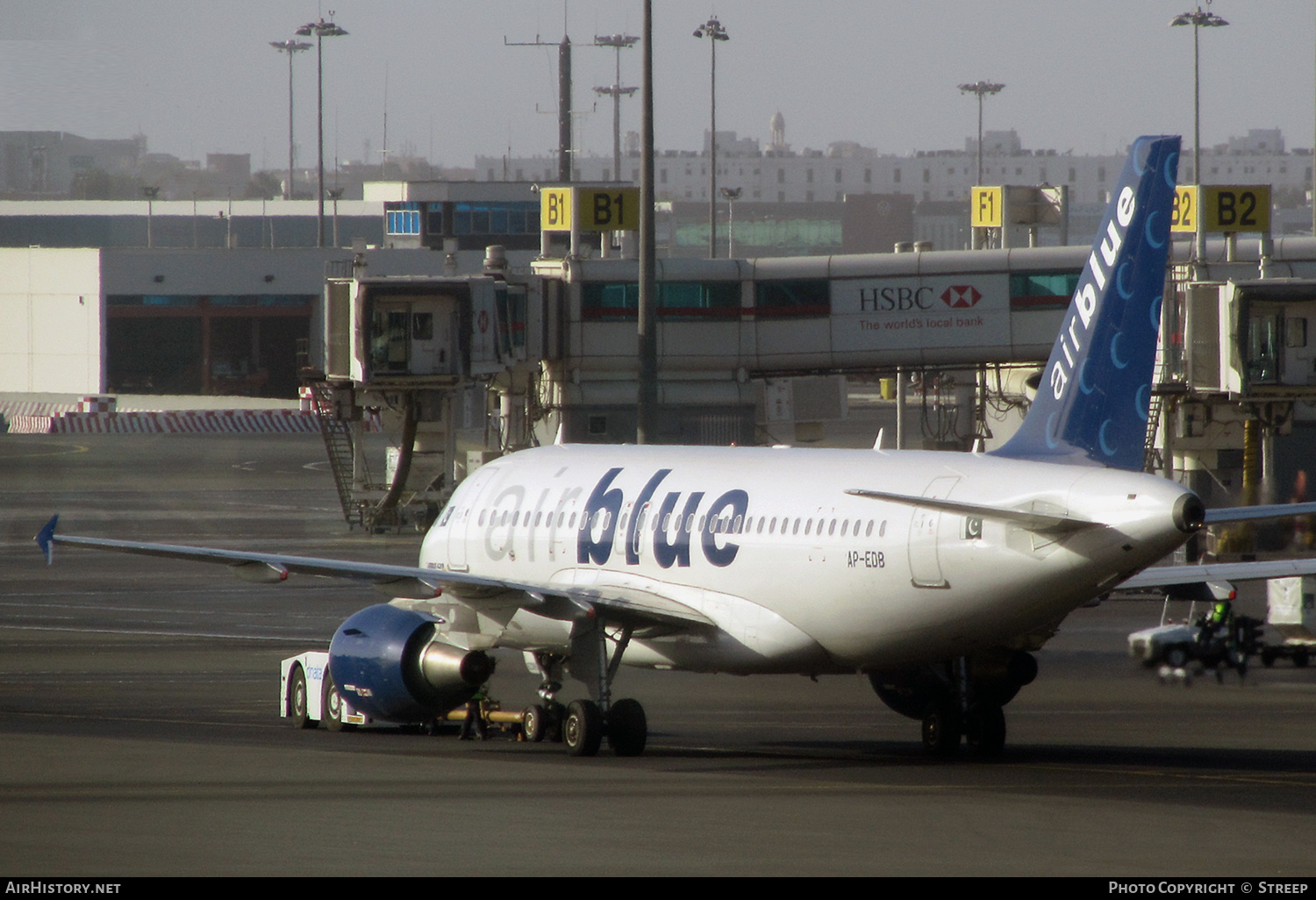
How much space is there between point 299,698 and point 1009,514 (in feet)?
41.0

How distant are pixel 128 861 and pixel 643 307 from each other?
87.2 ft

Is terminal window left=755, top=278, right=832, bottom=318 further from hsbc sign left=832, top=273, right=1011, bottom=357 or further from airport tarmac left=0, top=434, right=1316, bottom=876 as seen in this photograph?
airport tarmac left=0, top=434, right=1316, bottom=876

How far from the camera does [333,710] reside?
88.6ft

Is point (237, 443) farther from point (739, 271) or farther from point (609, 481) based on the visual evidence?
point (609, 481)

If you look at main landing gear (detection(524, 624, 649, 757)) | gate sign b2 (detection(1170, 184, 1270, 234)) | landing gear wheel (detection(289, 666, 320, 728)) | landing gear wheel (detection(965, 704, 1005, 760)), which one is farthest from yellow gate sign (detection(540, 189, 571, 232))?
landing gear wheel (detection(965, 704, 1005, 760))

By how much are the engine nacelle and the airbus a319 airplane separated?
3 centimetres

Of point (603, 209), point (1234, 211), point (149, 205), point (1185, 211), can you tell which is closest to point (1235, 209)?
point (1234, 211)

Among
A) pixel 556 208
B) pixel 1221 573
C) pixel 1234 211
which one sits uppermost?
pixel 556 208

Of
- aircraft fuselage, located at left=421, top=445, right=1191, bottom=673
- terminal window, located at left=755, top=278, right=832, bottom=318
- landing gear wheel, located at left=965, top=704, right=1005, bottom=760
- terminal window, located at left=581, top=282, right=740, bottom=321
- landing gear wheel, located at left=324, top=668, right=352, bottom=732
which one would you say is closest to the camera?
aircraft fuselage, located at left=421, top=445, right=1191, bottom=673

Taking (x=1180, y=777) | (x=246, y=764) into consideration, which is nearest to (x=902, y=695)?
(x=1180, y=777)

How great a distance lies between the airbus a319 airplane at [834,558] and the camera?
781 inches

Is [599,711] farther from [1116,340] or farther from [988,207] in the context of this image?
[988,207]

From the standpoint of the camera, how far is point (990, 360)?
53594 millimetres

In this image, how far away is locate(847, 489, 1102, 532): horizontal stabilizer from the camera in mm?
19172
